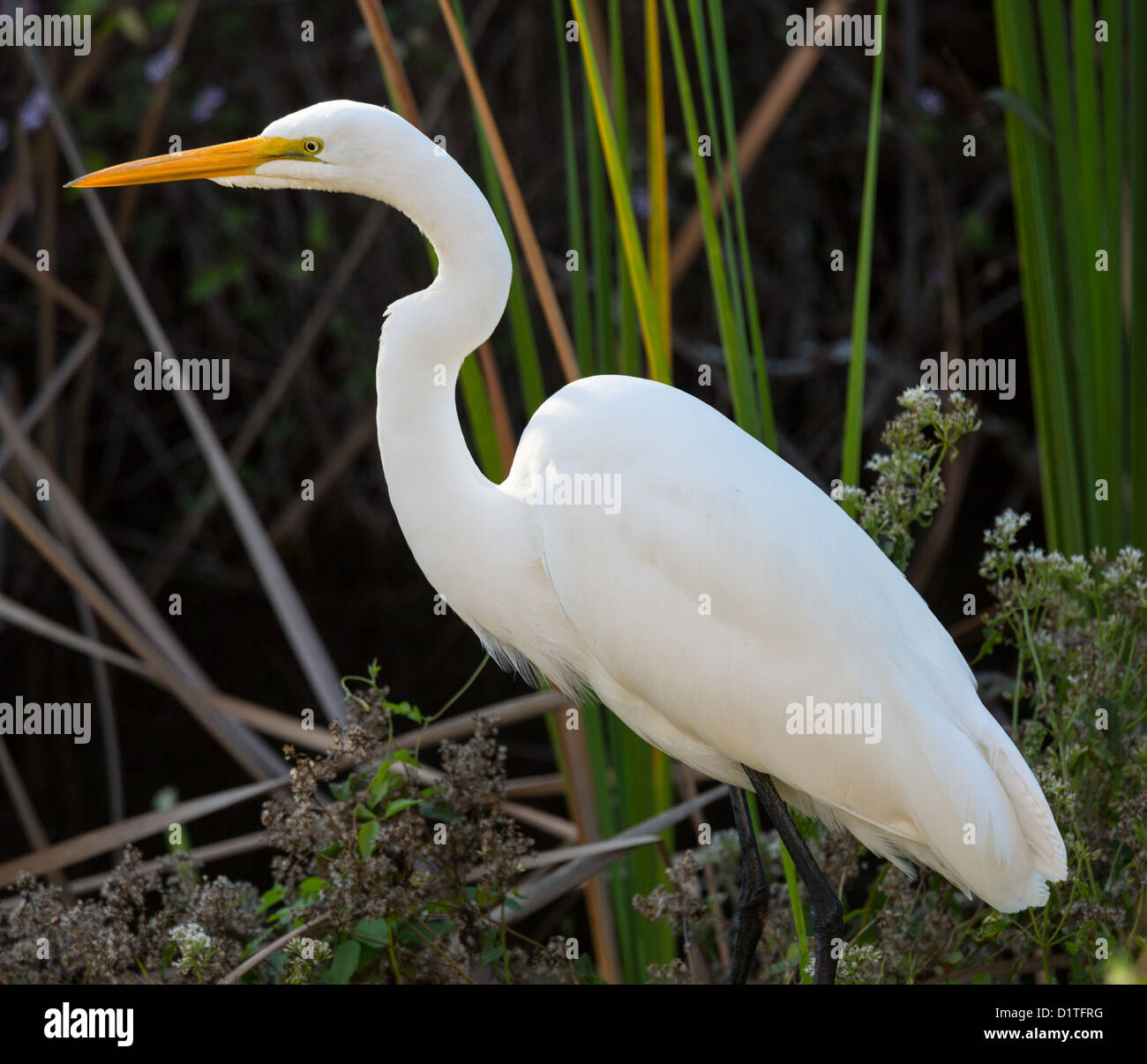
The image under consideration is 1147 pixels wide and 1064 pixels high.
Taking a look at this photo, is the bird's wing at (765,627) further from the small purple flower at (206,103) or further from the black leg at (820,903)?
the small purple flower at (206,103)

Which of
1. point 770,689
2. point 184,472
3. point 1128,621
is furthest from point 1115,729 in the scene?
point 184,472

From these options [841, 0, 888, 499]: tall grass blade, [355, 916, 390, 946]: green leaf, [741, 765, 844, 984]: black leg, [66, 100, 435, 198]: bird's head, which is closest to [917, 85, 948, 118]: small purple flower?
[841, 0, 888, 499]: tall grass blade

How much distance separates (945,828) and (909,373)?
3.05 metres

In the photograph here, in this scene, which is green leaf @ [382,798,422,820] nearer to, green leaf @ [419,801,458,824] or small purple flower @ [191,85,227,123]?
green leaf @ [419,801,458,824]

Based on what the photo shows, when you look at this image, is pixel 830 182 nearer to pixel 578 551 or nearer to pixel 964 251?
pixel 964 251

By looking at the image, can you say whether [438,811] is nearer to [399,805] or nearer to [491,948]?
[399,805]

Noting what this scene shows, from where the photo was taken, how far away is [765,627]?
1.86 metres

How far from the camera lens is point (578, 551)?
1875mm

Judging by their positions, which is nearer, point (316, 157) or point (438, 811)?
point (316, 157)

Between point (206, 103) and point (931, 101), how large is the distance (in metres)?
2.50

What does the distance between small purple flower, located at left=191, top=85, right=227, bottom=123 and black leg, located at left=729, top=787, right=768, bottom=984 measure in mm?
3498

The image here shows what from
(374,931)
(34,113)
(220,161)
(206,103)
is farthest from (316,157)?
(206,103)

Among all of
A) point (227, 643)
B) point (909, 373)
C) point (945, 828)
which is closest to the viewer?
point (945, 828)

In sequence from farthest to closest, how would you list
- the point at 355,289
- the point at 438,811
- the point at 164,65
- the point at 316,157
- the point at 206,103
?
the point at 355,289
the point at 206,103
the point at 164,65
the point at 438,811
the point at 316,157
